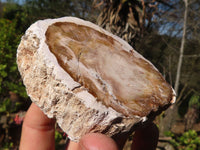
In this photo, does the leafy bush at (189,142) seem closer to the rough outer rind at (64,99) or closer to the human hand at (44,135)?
the human hand at (44,135)

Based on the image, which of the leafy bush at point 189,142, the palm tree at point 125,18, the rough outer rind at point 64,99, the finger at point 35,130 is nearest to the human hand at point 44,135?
the finger at point 35,130

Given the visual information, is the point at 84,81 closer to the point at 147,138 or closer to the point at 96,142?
the point at 96,142

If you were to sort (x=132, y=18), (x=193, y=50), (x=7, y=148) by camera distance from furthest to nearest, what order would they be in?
(x=193, y=50) < (x=7, y=148) < (x=132, y=18)

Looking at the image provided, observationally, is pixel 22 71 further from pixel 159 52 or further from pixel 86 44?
pixel 159 52

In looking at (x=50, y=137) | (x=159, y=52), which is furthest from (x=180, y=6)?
(x=50, y=137)

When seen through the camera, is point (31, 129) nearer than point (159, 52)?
Yes

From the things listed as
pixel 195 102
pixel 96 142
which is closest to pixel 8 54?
pixel 96 142
